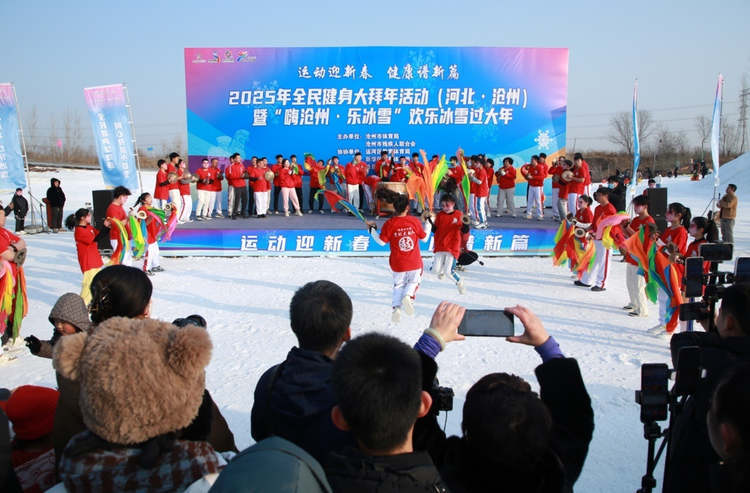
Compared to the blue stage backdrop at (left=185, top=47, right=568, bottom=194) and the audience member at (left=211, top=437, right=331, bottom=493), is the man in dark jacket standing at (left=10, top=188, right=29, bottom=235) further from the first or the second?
the audience member at (left=211, top=437, right=331, bottom=493)

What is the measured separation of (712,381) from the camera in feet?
7.23

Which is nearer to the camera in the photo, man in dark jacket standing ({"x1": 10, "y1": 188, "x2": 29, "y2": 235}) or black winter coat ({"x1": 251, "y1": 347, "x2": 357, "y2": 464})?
black winter coat ({"x1": 251, "y1": 347, "x2": 357, "y2": 464})

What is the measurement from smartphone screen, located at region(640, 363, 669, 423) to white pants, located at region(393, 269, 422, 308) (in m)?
4.69

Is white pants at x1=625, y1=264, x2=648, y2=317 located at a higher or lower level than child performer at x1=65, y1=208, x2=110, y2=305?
lower

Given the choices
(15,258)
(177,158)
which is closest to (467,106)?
(177,158)

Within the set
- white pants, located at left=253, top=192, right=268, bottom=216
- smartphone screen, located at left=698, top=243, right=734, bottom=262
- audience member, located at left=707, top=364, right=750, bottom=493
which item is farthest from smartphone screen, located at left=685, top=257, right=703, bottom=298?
white pants, located at left=253, top=192, right=268, bottom=216

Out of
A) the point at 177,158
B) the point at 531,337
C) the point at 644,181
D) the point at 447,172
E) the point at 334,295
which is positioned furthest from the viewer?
the point at 644,181

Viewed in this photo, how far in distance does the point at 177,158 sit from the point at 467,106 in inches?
351

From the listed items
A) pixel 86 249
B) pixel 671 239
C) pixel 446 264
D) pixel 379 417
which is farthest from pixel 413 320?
pixel 379 417

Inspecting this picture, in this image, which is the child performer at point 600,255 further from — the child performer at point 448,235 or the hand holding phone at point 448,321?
the hand holding phone at point 448,321

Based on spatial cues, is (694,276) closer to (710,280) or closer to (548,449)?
(710,280)

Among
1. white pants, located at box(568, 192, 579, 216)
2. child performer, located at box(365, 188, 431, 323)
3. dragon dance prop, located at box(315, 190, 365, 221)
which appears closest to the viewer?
child performer, located at box(365, 188, 431, 323)

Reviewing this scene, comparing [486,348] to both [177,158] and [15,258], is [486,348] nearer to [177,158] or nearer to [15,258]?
[15,258]

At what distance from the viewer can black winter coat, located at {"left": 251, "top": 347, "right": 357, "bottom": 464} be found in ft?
6.31
